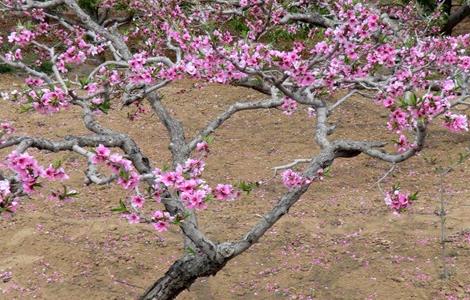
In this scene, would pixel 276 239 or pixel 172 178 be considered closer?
pixel 172 178

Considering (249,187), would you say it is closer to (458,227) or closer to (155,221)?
(155,221)

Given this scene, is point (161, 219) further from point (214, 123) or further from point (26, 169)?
point (214, 123)

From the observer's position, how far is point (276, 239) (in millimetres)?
7328

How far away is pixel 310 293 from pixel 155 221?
10.2ft

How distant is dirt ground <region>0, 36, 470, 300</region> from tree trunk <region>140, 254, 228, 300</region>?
1.24 meters

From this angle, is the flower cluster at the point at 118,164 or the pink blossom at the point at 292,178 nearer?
the flower cluster at the point at 118,164

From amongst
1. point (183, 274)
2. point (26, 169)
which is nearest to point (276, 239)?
point (183, 274)

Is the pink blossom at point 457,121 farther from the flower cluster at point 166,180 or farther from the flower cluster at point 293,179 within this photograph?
the flower cluster at point 166,180

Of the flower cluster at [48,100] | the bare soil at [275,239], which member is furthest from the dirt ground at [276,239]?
the flower cluster at [48,100]

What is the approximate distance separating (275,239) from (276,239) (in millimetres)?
14

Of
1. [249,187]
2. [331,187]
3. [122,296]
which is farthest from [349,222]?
[249,187]

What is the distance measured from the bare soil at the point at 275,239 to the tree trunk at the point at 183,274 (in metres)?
1.24

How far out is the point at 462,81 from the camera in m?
6.69

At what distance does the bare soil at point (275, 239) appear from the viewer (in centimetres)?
619
